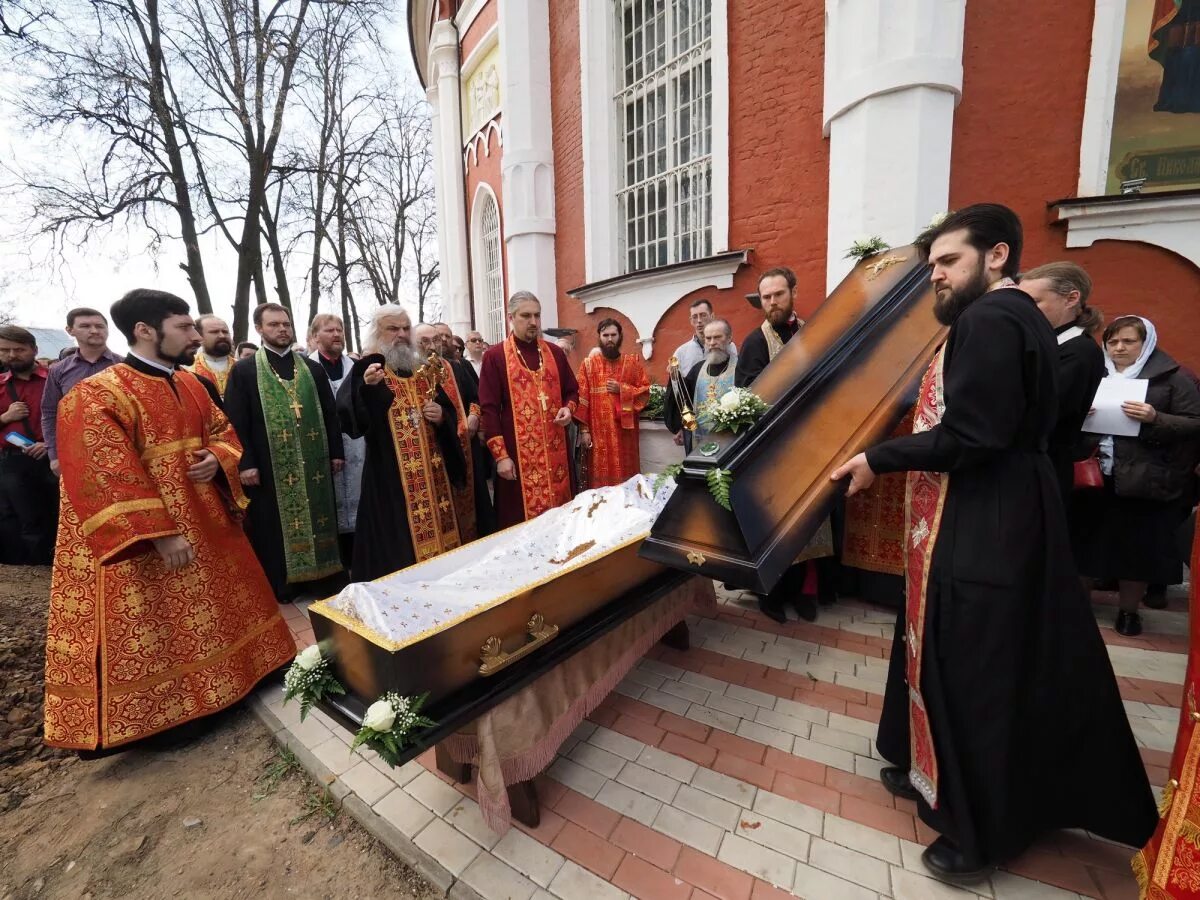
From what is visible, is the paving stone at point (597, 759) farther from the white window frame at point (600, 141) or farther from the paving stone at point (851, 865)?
the white window frame at point (600, 141)

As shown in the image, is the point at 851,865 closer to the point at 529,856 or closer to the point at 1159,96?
the point at 529,856

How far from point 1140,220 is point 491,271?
11.7 m

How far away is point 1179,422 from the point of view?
300 centimetres

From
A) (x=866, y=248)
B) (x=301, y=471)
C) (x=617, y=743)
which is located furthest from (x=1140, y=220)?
(x=301, y=471)

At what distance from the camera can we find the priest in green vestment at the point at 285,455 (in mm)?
4066

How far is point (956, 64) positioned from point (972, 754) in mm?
5532

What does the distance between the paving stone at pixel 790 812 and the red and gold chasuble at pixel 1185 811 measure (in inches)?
34.8

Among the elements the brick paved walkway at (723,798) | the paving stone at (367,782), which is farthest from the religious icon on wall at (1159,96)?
the paving stone at (367,782)

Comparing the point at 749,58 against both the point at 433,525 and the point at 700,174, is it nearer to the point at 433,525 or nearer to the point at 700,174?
the point at 700,174

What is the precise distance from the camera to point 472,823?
6.78 ft

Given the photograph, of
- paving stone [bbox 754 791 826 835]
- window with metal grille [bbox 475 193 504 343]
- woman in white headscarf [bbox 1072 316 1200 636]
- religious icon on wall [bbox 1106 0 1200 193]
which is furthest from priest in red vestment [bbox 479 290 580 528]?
window with metal grille [bbox 475 193 504 343]

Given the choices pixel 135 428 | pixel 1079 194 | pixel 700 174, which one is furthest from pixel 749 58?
pixel 135 428

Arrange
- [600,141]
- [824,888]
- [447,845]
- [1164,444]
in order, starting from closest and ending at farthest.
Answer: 1. [824,888]
2. [447,845]
3. [1164,444]
4. [600,141]

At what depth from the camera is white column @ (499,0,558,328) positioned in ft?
27.7
